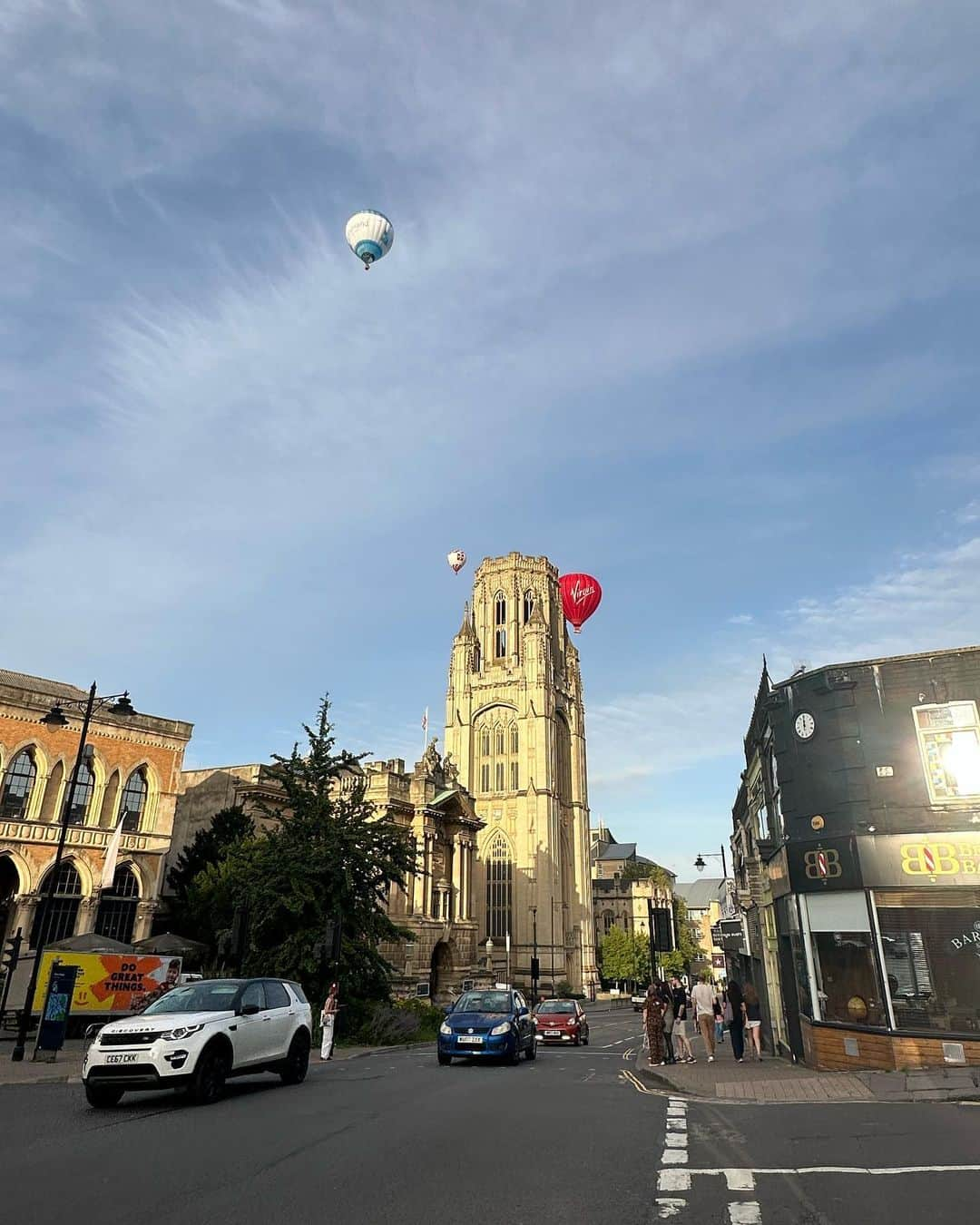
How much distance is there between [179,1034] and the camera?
426 inches

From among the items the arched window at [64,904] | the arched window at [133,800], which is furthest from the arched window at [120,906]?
the arched window at [133,800]

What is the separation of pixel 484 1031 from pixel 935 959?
9.10 m

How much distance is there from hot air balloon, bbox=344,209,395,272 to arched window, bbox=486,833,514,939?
3079 inches

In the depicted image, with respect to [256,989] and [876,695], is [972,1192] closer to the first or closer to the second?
[256,989]

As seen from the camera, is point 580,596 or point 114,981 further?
point 580,596

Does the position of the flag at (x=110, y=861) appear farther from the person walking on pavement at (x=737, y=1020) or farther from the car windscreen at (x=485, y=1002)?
the person walking on pavement at (x=737, y=1020)

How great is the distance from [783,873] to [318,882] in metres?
15.2

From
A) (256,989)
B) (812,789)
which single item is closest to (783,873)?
(812,789)

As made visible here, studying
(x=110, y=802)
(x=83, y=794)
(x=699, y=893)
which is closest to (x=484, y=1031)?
(x=110, y=802)

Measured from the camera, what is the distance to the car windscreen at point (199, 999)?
11844mm

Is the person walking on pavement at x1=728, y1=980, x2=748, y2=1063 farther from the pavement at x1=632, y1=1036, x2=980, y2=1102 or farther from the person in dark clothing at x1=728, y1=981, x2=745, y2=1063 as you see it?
the pavement at x1=632, y1=1036, x2=980, y2=1102

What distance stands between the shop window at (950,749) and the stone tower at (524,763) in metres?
75.9

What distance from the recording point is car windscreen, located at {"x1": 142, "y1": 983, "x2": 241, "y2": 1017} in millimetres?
11844

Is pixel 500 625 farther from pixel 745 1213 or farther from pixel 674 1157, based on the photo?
pixel 745 1213
